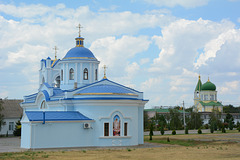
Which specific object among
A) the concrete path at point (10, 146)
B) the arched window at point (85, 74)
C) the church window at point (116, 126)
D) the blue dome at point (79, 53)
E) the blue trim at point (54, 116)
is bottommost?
the concrete path at point (10, 146)

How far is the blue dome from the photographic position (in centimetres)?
3641

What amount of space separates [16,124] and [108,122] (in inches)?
973

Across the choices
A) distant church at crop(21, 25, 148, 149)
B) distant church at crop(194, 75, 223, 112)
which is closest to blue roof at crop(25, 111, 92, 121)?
distant church at crop(21, 25, 148, 149)

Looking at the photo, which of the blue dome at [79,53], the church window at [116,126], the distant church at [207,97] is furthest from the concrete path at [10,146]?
the distant church at [207,97]

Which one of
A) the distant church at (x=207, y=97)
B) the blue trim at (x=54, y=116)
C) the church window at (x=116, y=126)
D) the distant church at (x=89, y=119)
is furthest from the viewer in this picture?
the distant church at (x=207, y=97)

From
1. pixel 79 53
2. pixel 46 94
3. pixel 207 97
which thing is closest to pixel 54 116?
pixel 46 94

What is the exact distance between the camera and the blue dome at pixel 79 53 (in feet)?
119

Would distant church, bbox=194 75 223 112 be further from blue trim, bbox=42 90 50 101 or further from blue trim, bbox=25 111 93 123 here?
blue trim, bbox=25 111 93 123

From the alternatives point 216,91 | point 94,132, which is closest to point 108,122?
point 94,132

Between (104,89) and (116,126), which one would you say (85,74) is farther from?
(116,126)

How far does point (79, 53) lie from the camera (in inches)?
1441

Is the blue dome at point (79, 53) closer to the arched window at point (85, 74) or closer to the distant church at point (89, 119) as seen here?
the arched window at point (85, 74)

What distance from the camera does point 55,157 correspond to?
21375 mm

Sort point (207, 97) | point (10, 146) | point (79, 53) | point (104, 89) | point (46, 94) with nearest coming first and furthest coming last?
point (104, 89)
point (10, 146)
point (46, 94)
point (79, 53)
point (207, 97)
